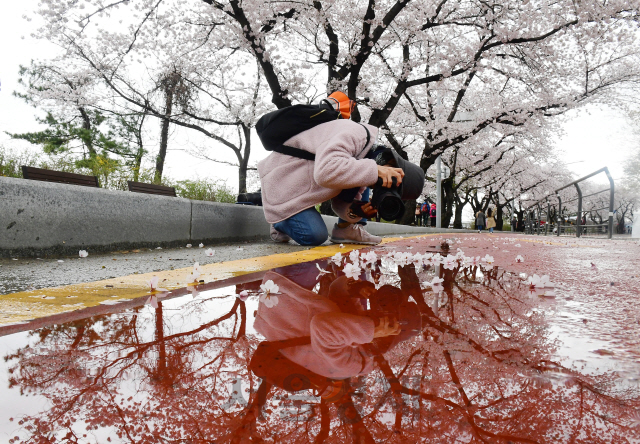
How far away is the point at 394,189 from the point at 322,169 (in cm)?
64

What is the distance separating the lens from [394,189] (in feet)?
11.1

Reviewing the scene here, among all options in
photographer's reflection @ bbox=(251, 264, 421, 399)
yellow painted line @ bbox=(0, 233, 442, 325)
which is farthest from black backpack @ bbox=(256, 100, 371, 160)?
photographer's reflection @ bbox=(251, 264, 421, 399)

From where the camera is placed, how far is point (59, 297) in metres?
1.56

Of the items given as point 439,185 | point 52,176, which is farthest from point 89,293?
point 439,185

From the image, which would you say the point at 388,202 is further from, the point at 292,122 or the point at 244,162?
the point at 244,162

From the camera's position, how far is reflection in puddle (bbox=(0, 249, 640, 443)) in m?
0.58

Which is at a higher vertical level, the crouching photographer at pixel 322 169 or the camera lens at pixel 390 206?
the crouching photographer at pixel 322 169

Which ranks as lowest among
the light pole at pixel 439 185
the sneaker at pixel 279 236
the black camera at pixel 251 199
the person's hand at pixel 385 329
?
the person's hand at pixel 385 329

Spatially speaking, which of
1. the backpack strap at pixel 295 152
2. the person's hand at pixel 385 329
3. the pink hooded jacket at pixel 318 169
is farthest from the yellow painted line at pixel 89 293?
the backpack strap at pixel 295 152

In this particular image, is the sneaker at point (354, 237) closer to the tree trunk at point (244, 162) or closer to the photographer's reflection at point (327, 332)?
the photographer's reflection at point (327, 332)

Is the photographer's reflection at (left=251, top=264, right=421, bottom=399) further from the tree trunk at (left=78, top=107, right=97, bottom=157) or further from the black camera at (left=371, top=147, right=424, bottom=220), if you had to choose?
the tree trunk at (left=78, top=107, right=97, bottom=157)

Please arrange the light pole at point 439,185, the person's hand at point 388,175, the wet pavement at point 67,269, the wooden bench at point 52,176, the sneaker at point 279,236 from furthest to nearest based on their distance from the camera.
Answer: the light pole at point 439,185, the sneaker at point 279,236, the wooden bench at point 52,176, the person's hand at point 388,175, the wet pavement at point 67,269

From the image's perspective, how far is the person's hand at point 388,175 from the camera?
10.8 ft

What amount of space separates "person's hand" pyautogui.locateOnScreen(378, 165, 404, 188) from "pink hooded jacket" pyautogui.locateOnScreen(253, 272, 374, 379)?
74.0 inches
